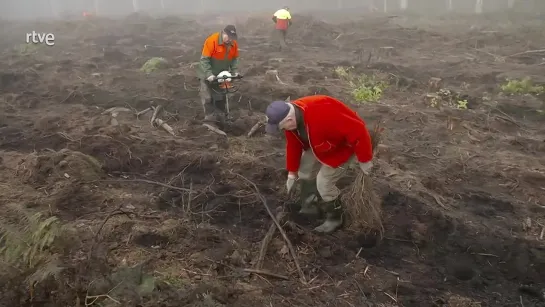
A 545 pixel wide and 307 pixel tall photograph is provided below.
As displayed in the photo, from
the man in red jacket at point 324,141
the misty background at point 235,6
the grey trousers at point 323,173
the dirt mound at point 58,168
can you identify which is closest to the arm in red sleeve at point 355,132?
the man in red jacket at point 324,141

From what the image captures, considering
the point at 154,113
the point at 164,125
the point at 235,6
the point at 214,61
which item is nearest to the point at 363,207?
the point at 214,61

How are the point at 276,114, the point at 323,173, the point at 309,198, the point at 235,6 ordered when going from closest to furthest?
the point at 276,114, the point at 323,173, the point at 309,198, the point at 235,6

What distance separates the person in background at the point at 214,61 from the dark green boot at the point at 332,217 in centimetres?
328

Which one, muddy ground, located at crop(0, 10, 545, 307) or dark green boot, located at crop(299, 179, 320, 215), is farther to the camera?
dark green boot, located at crop(299, 179, 320, 215)

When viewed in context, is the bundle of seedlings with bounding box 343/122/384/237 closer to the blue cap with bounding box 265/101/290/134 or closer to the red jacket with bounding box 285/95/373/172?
the red jacket with bounding box 285/95/373/172

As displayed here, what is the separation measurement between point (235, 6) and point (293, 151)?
52715 mm

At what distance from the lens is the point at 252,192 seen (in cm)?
560

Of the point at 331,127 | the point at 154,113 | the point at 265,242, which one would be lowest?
the point at 265,242

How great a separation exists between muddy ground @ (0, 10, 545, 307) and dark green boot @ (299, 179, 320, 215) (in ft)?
0.61

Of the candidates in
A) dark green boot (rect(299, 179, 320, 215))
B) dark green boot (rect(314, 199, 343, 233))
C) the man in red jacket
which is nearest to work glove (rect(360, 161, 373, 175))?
the man in red jacket

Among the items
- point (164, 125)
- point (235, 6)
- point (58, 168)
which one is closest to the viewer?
point (58, 168)

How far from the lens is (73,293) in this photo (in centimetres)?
338

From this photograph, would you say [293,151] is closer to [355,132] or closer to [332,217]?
[355,132]

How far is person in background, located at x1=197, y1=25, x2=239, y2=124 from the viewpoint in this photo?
7115mm
